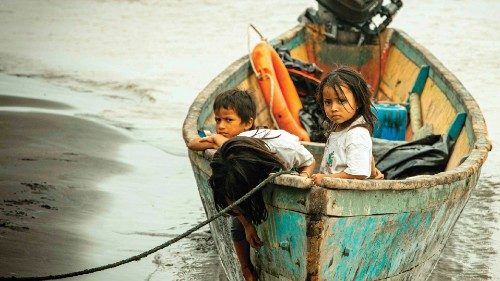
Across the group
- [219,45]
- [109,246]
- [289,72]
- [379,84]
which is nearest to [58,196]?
[109,246]

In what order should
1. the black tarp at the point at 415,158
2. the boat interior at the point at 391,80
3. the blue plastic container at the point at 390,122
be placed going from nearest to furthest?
1. the black tarp at the point at 415,158
2. the boat interior at the point at 391,80
3. the blue plastic container at the point at 390,122

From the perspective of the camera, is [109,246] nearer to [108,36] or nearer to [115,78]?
[115,78]

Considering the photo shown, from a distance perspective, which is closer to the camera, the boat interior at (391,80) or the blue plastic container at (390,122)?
the boat interior at (391,80)

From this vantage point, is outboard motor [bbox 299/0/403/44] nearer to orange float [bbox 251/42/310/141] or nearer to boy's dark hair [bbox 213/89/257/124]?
orange float [bbox 251/42/310/141]

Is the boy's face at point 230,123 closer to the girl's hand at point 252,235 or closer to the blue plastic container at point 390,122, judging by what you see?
the girl's hand at point 252,235

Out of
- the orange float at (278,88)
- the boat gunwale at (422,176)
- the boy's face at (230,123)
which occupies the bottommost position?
the orange float at (278,88)

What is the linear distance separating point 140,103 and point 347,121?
22.6 ft

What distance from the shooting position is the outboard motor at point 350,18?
332 inches

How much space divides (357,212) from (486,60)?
36.3 ft

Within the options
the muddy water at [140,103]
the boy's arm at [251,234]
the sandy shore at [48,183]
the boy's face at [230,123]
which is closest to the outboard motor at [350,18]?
the muddy water at [140,103]

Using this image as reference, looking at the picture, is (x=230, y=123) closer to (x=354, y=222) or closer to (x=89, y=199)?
(x=354, y=222)

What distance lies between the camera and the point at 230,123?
4047 millimetres

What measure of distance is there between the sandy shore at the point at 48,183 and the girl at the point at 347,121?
2132 millimetres

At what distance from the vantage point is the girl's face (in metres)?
4.03
